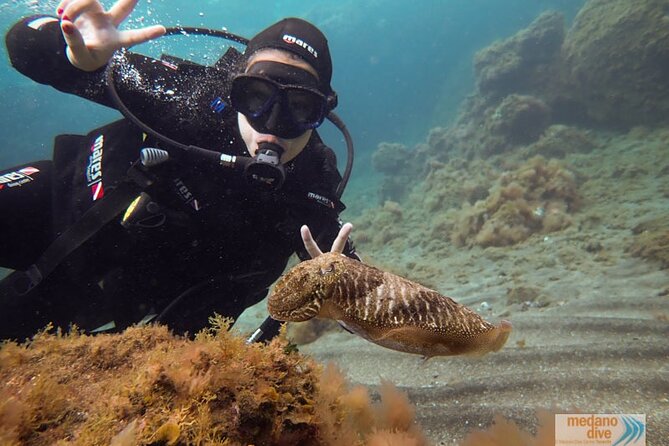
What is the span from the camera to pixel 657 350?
3830 mm

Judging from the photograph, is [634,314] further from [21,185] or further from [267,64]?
[21,185]

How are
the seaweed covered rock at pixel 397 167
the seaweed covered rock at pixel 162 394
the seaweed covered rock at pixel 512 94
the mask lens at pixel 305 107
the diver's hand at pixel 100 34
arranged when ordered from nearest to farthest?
the seaweed covered rock at pixel 162 394, the diver's hand at pixel 100 34, the mask lens at pixel 305 107, the seaweed covered rock at pixel 512 94, the seaweed covered rock at pixel 397 167

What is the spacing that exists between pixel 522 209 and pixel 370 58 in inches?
2702

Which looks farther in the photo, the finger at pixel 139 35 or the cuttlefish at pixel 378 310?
the finger at pixel 139 35

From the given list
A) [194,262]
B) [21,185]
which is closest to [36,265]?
[21,185]

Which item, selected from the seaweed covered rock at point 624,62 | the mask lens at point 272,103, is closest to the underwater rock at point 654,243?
the mask lens at point 272,103

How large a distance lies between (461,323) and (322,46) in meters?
3.64

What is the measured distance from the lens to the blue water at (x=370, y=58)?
42.6 metres

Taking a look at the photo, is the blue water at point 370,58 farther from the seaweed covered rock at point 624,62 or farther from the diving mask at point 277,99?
the diving mask at point 277,99

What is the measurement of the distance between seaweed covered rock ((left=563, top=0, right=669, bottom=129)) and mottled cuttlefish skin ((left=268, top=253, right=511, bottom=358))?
1945 cm

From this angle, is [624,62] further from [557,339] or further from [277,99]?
[277,99]

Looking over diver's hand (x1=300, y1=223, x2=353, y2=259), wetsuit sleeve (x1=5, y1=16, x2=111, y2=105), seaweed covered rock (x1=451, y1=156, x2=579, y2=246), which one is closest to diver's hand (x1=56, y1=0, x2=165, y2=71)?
wetsuit sleeve (x1=5, y1=16, x2=111, y2=105)

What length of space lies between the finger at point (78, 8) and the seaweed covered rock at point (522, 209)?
31.8 ft

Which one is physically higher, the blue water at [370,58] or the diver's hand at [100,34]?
the blue water at [370,58]
